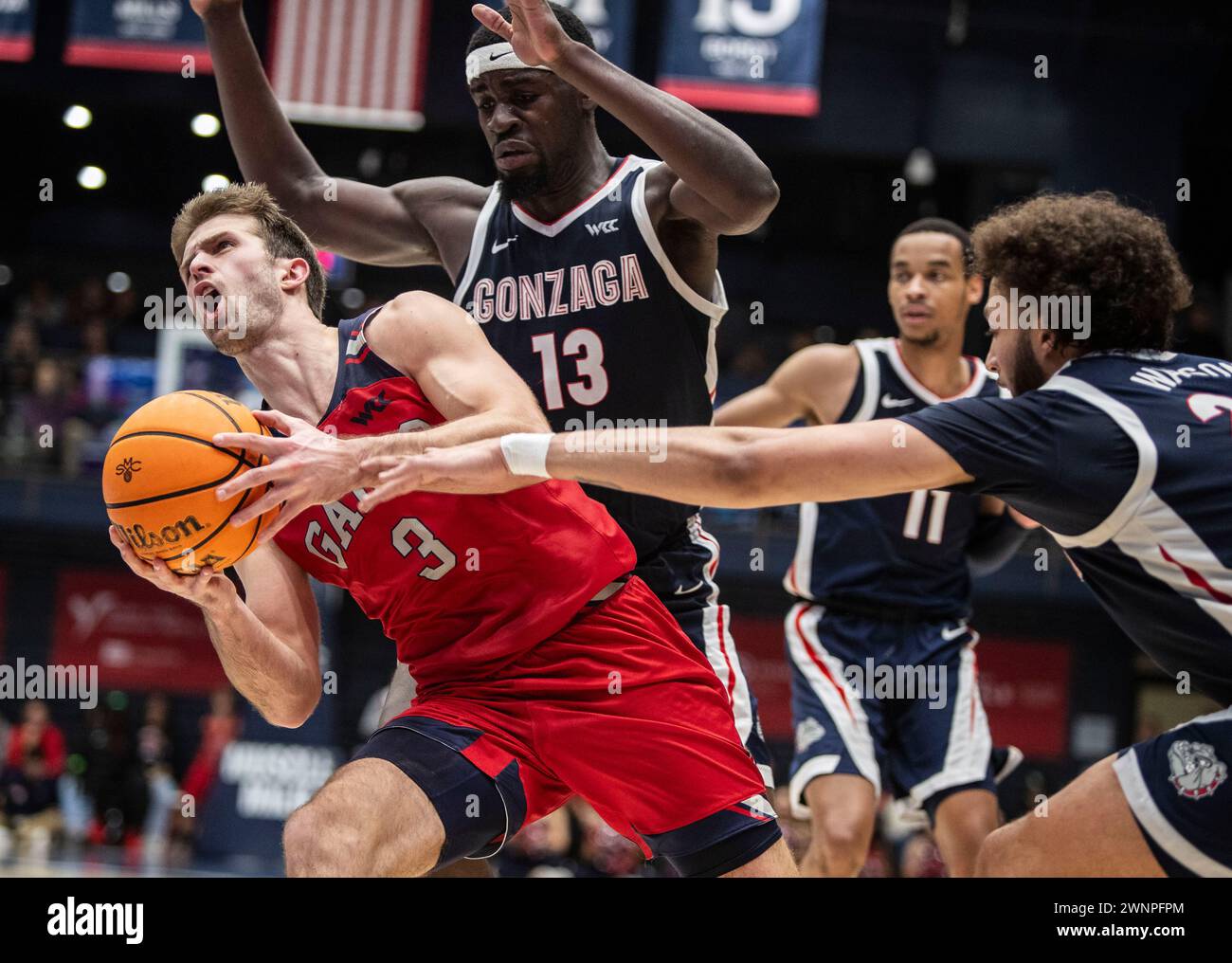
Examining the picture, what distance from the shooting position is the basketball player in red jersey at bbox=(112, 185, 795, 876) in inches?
134

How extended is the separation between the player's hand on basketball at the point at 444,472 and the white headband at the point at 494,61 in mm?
1645

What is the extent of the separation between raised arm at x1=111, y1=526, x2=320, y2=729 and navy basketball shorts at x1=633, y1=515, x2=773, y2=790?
3.37 ft

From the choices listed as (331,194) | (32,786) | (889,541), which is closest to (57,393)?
(32,786)

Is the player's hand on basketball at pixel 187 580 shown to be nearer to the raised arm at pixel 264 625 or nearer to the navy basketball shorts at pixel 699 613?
the raised arm at pixel 264 625

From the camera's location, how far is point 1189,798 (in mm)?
2965

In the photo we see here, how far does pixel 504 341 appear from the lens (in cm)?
437

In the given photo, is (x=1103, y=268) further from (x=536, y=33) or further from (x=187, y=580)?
(x=187, y=580)

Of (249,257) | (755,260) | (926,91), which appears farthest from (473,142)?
(249,257)

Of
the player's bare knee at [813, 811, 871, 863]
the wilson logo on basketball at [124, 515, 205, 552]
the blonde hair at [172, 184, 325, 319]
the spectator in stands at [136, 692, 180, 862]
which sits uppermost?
the blonde hair at [172, 184, 325, 319]

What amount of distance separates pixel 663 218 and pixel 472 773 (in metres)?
1.84

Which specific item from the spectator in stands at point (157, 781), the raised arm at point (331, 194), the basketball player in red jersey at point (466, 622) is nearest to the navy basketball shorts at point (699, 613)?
the basketball player in red jersey at point (466, 622)

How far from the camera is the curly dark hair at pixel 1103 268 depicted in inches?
128

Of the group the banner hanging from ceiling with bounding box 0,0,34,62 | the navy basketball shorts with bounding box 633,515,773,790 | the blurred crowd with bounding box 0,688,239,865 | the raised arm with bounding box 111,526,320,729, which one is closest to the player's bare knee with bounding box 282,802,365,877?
the raised arm with bounding box 111,526,320,729

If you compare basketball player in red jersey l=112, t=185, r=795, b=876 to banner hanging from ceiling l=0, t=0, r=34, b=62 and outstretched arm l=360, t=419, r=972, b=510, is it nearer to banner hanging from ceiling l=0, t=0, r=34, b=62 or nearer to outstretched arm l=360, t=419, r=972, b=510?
outstretched arm l=360, t=419, r=972, b=510
